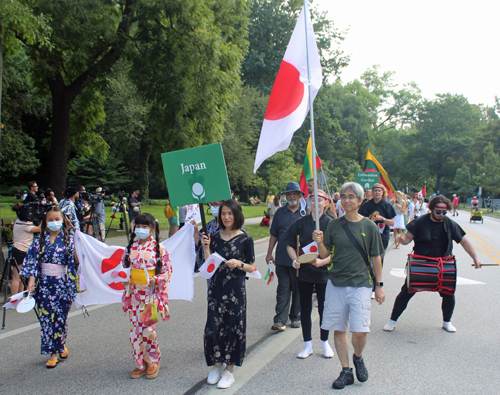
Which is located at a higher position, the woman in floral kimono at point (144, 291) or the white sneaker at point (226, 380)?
the woman in floral kimono at point (144, 291)

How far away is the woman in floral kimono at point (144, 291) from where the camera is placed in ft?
14.0

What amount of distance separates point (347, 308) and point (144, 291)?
1.90 m

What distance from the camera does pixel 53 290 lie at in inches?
186

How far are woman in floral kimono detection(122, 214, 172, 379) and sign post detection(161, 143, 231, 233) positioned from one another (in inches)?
15.5

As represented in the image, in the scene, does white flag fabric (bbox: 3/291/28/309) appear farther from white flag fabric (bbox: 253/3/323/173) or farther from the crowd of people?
white flag fabric (bbox: 253/3/323/173)

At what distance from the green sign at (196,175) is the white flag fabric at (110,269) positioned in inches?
37.4

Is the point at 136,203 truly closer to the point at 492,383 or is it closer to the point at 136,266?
the point at 136,266

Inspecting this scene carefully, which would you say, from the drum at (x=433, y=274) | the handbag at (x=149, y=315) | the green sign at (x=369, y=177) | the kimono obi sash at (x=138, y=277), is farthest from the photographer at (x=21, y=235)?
the green sign at (x=369, y=177)

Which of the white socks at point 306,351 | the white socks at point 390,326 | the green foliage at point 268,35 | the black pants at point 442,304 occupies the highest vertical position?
the green foliage at point 268,35

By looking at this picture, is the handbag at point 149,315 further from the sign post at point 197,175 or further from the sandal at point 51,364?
the sandal at point 51,364

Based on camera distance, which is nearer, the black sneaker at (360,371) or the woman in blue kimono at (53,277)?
the black sneaker at (360,371)

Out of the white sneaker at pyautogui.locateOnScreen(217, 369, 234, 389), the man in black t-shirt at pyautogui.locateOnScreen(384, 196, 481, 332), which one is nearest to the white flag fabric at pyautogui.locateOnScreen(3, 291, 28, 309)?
the white sneaker at pyautogui.locateOnScreen(217, 369, 234, 389)

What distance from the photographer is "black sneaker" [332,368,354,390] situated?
400 centimetres

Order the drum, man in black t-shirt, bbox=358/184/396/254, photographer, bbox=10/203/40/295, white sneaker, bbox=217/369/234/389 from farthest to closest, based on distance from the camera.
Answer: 1. man in black t-shirt, bbox=358/184/396/254
2. photographer, bbox=10/203/40/295
3. the drum
4. white sneaker, bbox=217/369/234/389
